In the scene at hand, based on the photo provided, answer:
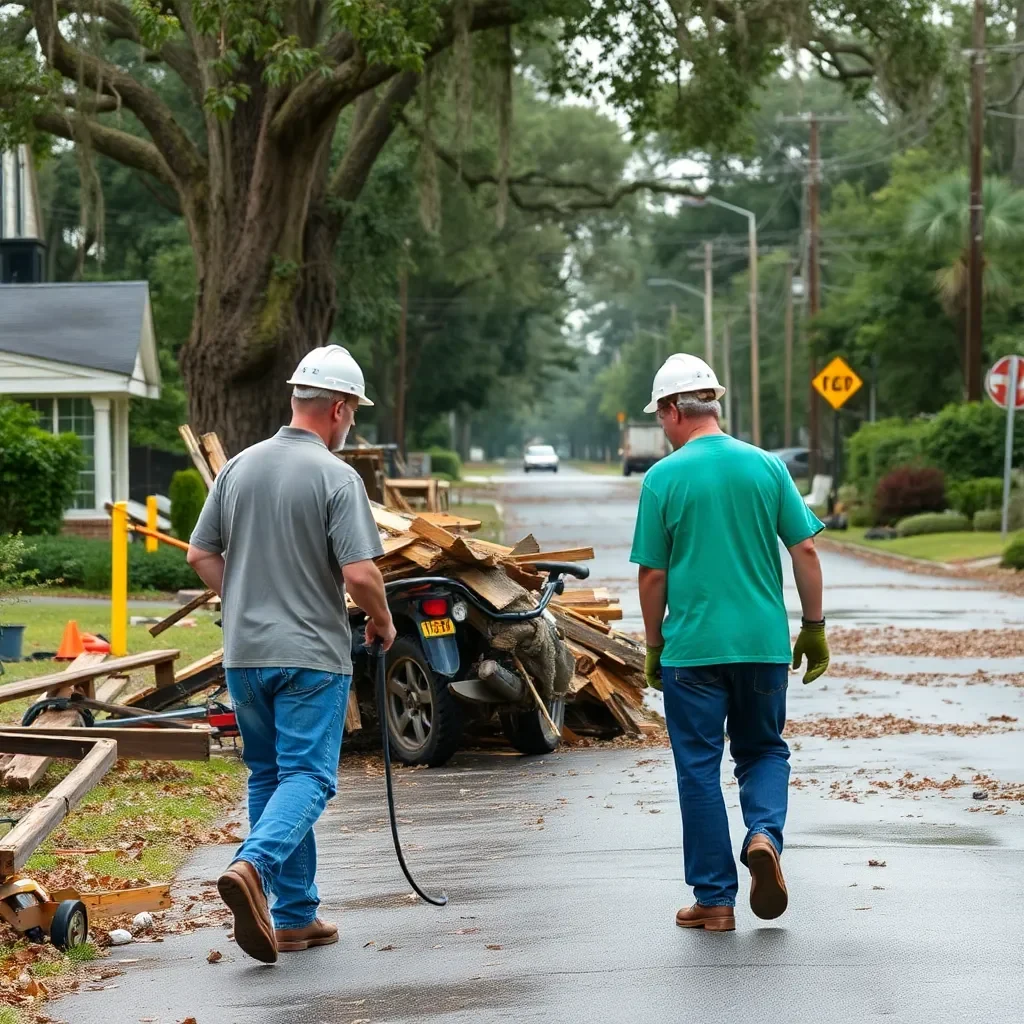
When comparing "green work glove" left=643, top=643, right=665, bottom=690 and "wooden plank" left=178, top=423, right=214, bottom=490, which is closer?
"green work glove" left=643, top=643, right=665, bottom=690

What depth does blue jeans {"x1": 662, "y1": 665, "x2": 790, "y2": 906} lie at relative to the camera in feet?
22.5

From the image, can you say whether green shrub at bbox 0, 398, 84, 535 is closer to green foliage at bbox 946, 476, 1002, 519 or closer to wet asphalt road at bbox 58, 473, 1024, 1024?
wet asphalt road at bbox 58, 473, 1024, 1024

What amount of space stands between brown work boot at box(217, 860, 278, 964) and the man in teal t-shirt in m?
1.47

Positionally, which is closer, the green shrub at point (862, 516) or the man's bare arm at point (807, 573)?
the man's bare arm at point (807, 573)

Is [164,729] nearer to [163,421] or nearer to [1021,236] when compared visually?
[163,421]

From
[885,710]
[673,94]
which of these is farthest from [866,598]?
[885,710]

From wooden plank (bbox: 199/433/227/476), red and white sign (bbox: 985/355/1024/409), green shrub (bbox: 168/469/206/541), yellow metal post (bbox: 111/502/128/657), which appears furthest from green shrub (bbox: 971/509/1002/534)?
wooden plank (bbox: 199/433/227/476)

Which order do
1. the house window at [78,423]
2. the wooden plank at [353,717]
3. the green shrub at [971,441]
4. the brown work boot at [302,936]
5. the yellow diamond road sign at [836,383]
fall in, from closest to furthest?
the brown work boot at [302,936], the wooden plank at [353,717], the house window at [78,423], the green shrub at [971,441], the yellow diamond road sign at [836,383]

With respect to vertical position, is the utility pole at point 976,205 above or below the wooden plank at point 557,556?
above

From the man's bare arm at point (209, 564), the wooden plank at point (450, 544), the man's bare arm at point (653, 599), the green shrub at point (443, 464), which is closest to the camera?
the man's bare arm at point (209, 564)

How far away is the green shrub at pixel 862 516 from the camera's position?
4384cm

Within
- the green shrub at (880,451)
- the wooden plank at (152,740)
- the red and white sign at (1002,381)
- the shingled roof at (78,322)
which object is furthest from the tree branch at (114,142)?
the green shrub at (880,451)

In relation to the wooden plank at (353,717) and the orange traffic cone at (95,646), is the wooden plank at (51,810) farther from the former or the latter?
the orange traffic cone at (95,646)

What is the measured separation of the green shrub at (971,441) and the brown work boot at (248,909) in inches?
1404
